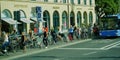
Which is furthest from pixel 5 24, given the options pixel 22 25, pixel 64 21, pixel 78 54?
pixel 78 54

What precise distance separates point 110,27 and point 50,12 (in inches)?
445

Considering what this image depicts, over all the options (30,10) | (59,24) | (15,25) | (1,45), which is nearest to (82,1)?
(59,24)

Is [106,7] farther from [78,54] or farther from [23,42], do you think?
[78,54]

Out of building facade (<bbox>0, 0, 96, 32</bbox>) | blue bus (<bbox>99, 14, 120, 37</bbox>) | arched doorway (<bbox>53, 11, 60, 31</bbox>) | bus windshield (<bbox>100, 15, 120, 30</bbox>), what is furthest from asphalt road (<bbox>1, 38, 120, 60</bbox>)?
arched doorway (<bbox>53, 11, 60, 31</bbox>)

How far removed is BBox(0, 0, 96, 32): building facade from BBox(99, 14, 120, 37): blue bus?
7.70 metres

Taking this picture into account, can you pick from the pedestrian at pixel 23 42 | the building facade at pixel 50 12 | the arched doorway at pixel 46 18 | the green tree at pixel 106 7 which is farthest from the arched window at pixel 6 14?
the green tree at pixel 106 7

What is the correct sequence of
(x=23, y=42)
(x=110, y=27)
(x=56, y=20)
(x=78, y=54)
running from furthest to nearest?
(x=56, y=20) → (x=110, y=27) → (x=23, y=42) → (x=78, y=54)

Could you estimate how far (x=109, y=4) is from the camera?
258 feet

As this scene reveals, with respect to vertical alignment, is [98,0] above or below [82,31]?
above

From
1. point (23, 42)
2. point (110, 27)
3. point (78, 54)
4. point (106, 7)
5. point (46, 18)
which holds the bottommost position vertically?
point (78, 54)

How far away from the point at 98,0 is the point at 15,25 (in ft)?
124

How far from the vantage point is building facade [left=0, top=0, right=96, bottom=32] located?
1702 inches

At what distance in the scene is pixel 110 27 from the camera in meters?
44.0

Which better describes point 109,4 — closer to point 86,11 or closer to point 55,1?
point 86,11
